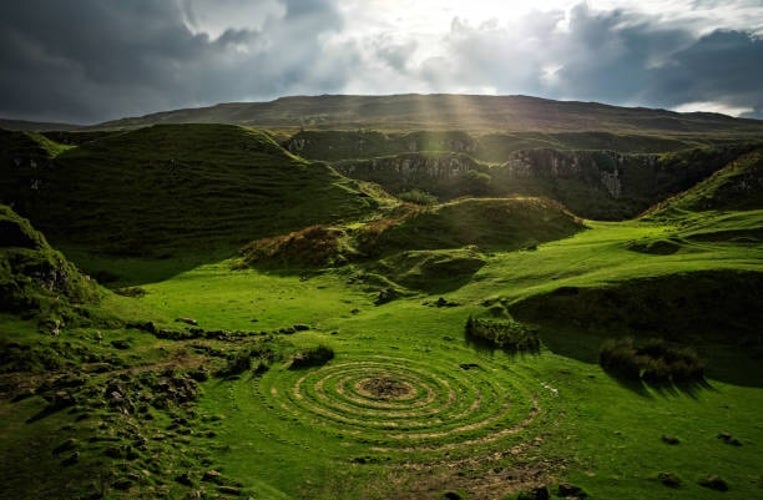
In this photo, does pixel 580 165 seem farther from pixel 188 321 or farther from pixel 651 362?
pixel 188 321

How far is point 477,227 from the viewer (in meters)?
70.4

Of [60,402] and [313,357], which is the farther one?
[313,357]

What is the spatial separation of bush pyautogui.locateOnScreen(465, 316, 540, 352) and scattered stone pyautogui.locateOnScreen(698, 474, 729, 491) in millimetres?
16494

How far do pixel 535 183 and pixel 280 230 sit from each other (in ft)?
278

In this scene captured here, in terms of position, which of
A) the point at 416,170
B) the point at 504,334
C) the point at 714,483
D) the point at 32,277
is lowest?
the point at 714,483

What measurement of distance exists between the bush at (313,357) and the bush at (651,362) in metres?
16.7

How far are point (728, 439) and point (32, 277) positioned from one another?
37.5 metres

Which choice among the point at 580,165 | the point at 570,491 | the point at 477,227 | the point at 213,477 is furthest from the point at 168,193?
the point at 580,165

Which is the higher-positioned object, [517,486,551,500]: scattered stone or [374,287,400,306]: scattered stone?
[374,287,400,306]: scattered stone

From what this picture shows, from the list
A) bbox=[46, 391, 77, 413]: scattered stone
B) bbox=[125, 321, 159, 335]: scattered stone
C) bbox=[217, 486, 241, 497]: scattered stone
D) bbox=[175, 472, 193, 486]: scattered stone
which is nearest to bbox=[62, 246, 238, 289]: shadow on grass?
bbox=[125, 321, 159, 335]: scattered stone

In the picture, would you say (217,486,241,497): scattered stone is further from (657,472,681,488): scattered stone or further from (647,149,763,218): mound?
(647,149,763,218): mound

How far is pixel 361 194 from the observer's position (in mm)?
101250

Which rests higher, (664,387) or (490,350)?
(490,350)

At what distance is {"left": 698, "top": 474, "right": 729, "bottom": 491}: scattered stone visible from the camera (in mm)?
19703
